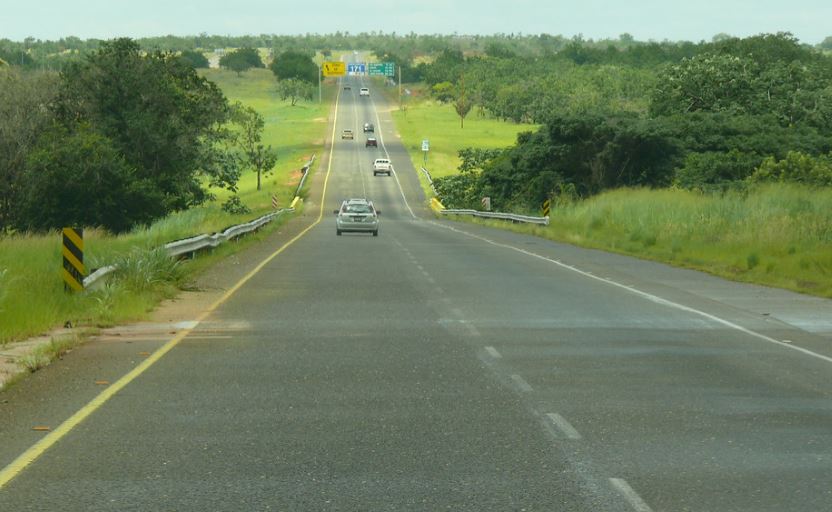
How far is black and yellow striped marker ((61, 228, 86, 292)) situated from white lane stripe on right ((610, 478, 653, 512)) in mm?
12288

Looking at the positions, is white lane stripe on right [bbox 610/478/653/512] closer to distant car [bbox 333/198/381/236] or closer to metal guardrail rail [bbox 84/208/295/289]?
metal guardrail rail [bbox 84/208/295/289]

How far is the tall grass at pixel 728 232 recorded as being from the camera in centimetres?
2811

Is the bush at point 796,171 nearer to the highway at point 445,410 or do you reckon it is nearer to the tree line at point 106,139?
the tree line at point 106,139

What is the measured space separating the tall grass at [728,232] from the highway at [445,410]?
7546 millimetres

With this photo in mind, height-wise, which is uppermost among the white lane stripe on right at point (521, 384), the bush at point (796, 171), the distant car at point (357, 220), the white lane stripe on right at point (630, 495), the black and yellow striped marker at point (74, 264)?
the white lane stripe on right at point (630, 495)

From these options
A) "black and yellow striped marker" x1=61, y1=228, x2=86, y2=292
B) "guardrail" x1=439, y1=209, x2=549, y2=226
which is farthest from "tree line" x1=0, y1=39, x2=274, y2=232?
"black and yellow striped marker" x1=61, y1=228, x2=86, y2=292

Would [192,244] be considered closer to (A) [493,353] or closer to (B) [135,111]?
(A) [493,353]

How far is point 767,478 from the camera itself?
788 centimetres

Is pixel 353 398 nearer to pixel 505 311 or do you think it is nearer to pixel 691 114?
pixel 505 311

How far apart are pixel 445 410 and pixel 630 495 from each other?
321 cm

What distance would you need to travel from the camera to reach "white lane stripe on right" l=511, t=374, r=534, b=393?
1154 centimetres

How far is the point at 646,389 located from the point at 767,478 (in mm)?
3766

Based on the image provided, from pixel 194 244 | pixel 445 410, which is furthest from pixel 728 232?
pixel 445 410

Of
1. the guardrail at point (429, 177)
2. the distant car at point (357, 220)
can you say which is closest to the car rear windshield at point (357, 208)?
the distant car at point (357, 220)
